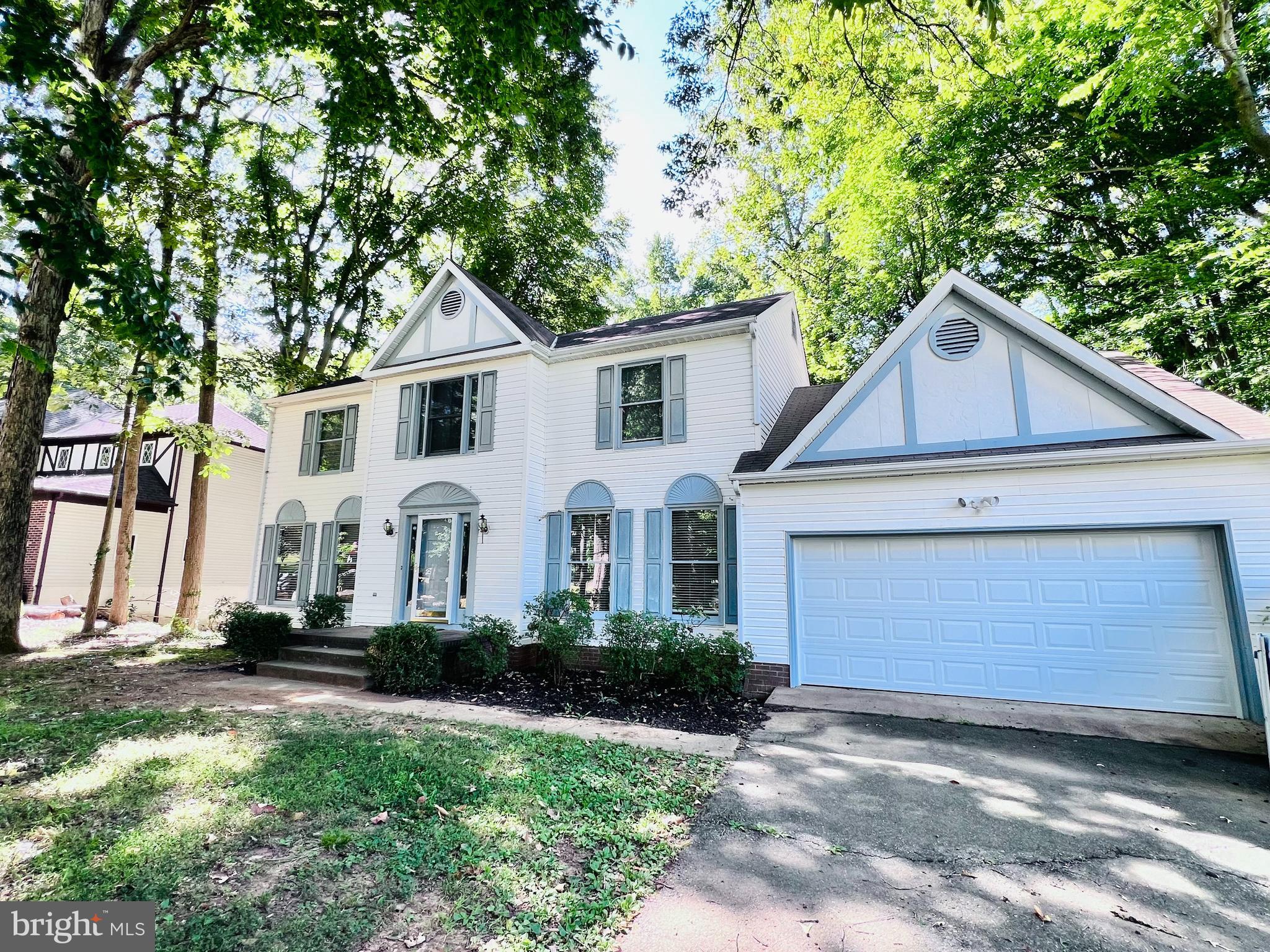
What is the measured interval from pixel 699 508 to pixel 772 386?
2.99 m

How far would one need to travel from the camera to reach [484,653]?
28.4 ft

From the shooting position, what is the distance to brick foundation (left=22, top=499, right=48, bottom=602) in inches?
593

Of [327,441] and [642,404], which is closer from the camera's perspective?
[642,404]

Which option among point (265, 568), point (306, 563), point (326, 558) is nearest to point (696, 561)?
point (326, 558)

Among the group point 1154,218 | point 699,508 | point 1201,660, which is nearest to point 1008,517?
point 1201,660

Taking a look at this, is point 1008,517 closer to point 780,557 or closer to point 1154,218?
point 780,557

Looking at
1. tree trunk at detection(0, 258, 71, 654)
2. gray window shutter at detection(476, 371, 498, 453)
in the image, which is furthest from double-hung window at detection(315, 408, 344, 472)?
tree trunk at detection(0, 258, 71, 654)

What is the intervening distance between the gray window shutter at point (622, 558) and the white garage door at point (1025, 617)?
3139mm

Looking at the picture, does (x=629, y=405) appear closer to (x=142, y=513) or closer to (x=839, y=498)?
(x=839, y=498)

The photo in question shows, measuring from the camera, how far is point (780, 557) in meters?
8.27

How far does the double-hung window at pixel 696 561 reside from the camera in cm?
944

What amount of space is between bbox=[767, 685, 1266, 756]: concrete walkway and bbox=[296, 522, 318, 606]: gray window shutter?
10.9 metres

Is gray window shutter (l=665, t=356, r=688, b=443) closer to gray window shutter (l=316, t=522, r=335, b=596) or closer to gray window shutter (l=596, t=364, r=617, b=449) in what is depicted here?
gray window shutter (l=596, t=364, r=617, b=449)

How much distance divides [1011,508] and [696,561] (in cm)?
469
